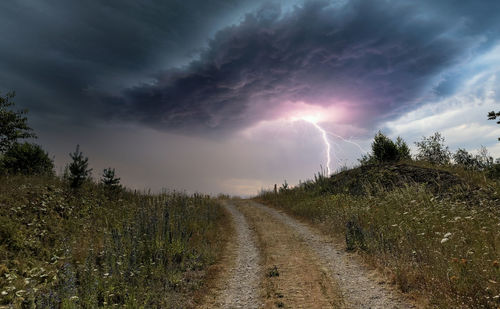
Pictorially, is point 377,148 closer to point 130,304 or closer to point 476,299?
point 476,299

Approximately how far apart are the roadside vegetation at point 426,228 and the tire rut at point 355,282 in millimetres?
428

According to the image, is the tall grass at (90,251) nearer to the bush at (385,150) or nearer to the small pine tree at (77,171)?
the small pine tree at (77,171)

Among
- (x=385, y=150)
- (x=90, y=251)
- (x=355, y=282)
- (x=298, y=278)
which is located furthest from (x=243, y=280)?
(x=385, y=150)

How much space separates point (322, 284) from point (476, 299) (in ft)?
10.5

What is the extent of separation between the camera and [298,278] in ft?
25.5

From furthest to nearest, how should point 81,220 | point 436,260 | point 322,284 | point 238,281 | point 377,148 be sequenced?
1. point 377,148
2. point 81,220
3. point 238,281
4. point 322,284
5. point 436,260

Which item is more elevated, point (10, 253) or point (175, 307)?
point (10, 253)

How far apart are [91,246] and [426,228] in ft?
38.7

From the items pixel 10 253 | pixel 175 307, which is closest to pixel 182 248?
pixel 175 307

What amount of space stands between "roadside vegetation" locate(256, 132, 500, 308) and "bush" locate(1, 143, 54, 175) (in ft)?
77.1

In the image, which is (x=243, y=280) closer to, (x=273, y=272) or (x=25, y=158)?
(x=273, y=272)

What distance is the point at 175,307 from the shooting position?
6168 mm

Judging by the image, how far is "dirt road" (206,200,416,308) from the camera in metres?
6.37

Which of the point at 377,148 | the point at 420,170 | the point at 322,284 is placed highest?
the point at 377,148
